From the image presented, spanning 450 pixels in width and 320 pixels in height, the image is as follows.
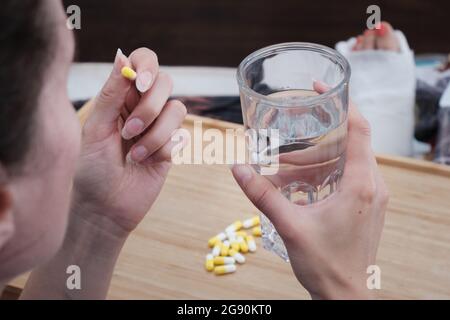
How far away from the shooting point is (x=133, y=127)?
2.66ft

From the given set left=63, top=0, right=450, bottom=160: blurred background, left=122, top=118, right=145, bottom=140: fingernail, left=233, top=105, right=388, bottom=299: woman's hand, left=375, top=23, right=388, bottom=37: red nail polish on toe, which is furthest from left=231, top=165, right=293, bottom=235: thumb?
left=63, top=0, right=450, bottom=160: blurred background

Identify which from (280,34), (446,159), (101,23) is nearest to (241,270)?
(446,159)

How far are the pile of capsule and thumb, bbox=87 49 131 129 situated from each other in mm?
231

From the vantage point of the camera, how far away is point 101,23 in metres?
2.30

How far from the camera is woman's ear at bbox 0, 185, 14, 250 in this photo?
0.53 meters

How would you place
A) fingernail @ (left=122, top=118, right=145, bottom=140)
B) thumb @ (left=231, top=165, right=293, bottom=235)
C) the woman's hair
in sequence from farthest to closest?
fingernail @ (left=122, top=118, right=145, bottom=140)
thumb @ (left=231, top=165, right=293, bottom=235)
the woman's hair

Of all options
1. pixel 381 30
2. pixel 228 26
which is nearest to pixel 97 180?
pixel 381 30

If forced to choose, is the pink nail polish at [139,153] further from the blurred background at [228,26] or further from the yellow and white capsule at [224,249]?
the blurred background at [228,26]

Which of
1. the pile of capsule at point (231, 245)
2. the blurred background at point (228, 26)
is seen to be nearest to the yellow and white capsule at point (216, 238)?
the pile of capsule at point (231, 245)

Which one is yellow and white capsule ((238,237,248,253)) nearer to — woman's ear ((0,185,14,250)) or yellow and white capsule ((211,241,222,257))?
yellow and white capsule ((211,241,222,257))

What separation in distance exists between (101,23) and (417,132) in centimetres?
134

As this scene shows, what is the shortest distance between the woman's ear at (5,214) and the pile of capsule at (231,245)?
0.41 m

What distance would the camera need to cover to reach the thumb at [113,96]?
83 cm

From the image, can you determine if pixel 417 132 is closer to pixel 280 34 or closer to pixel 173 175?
pixel 173 175
